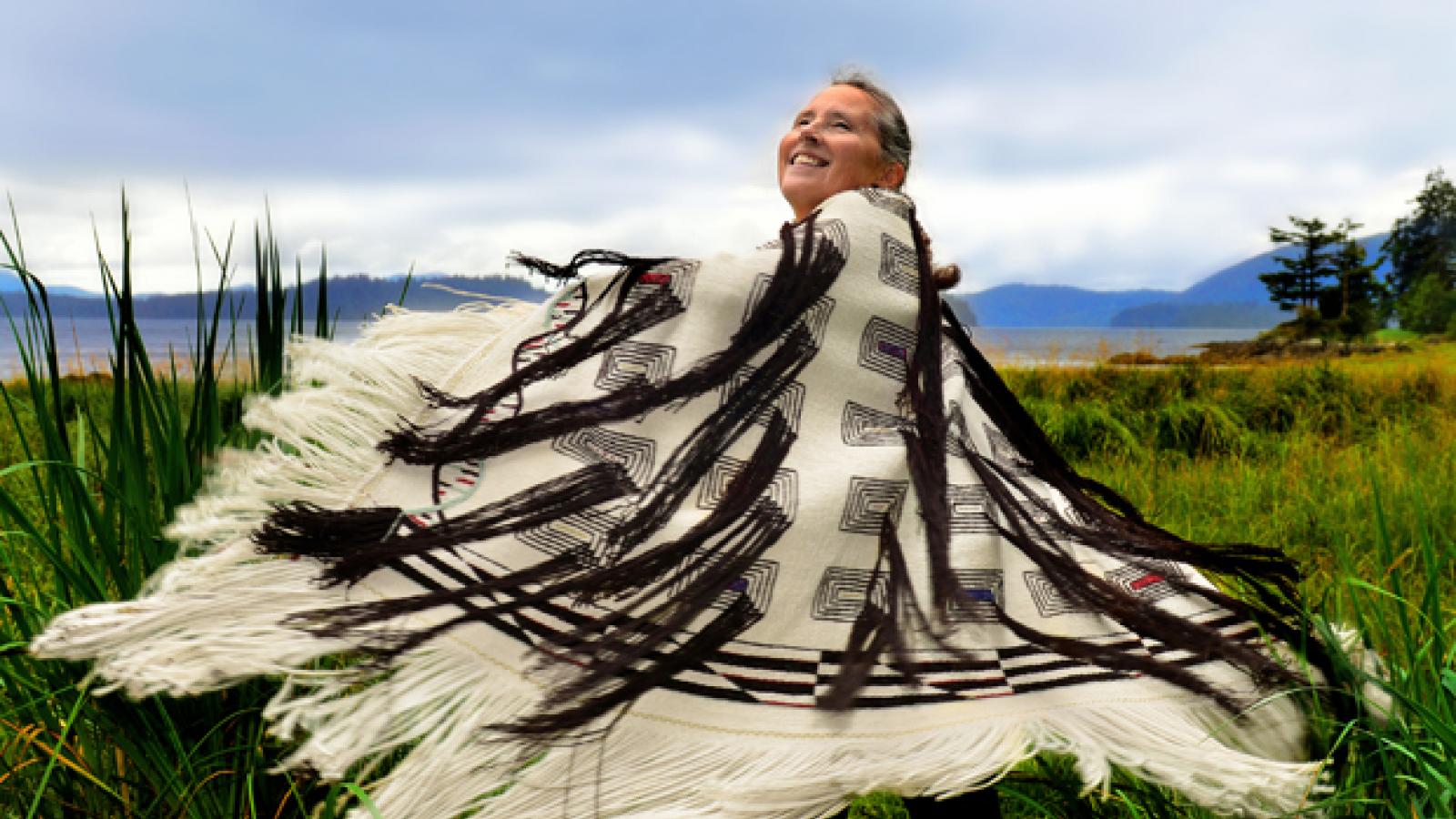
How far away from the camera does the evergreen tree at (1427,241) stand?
37156mm

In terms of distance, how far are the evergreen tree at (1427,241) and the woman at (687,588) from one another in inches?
1655

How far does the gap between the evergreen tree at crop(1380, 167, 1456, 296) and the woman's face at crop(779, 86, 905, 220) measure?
41.2 meters

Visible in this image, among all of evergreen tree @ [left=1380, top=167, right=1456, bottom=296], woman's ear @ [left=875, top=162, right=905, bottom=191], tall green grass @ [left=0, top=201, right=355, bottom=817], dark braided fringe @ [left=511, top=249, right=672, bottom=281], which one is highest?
evergreen tree @ [left=1380, top=167, right=1456, bottom=296]

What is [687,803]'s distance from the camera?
1304 millimetres

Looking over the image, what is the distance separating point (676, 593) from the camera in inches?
55.9

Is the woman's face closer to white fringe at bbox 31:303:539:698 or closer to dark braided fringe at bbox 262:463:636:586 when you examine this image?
white fringe at bbox 31:303:539:698

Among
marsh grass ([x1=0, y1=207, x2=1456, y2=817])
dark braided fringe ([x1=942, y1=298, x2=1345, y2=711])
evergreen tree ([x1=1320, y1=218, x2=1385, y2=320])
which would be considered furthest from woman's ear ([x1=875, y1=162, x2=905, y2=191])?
evergreen tree ([x1=1320, y1=218, x2=1385, y2=320])

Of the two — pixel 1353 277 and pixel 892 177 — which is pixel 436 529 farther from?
pixel 1353 277

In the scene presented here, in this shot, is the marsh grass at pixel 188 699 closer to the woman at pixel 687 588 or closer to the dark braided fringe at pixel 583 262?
the woman at pixel 687 588

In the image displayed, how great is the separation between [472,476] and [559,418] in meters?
0.17

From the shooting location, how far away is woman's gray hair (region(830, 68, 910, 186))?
8.30 feet

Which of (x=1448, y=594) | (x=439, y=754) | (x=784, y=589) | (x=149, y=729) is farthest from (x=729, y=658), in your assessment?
(x=1448, y=594)

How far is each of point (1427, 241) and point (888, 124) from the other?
47.1 meters

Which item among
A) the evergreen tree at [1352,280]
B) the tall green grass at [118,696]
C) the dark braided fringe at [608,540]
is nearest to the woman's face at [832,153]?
the dark braided fringe at [608,540]
